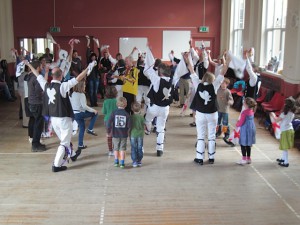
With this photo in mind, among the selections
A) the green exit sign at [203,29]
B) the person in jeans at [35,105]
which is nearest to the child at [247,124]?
the person in jeans at [35,105]

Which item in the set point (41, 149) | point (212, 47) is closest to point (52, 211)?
point (41, 149)

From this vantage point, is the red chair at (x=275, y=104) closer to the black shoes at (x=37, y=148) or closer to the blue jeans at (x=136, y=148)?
the blue jeans at (x=136, y=148)

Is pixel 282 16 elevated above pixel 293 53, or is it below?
above

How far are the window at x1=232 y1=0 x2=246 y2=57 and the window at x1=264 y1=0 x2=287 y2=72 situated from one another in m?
2.15

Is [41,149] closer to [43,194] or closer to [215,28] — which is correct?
[43,194]

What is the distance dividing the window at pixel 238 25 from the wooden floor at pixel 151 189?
23.9 ft

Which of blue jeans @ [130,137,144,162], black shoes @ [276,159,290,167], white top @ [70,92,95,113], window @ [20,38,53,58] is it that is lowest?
black shoes @ [276,159,290,167]

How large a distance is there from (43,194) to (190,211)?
1987mm

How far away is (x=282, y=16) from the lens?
11016 mm

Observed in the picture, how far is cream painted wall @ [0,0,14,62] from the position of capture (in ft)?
48.2

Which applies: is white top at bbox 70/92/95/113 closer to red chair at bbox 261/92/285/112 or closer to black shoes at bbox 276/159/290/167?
black shoes at bbox 276/159/290/167

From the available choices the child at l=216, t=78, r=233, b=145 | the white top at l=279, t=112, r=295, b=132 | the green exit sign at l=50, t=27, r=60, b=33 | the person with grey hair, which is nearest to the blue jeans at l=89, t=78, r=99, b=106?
the green exit sign at l=50, t=27, r=60, b=33

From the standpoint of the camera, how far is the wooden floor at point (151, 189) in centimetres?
476

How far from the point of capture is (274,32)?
11.4 meters
